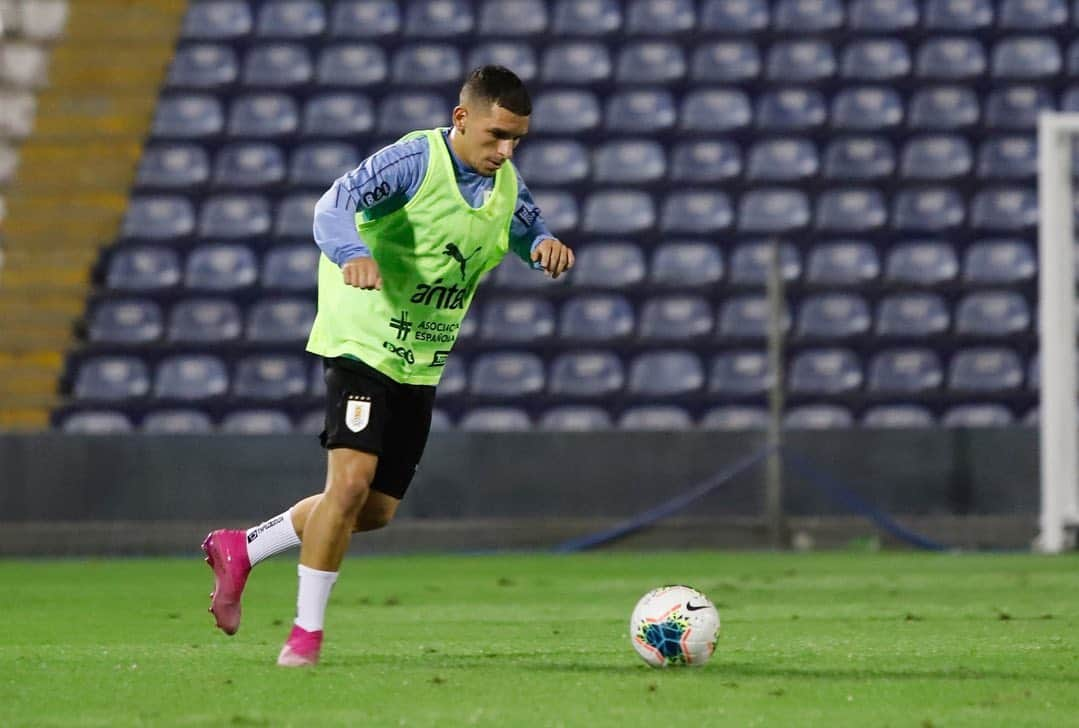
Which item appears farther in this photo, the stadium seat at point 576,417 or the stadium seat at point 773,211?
the stadium seat at point 773,211

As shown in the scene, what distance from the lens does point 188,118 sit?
18.4m

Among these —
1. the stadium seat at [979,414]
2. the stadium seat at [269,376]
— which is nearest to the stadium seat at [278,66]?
the stadium seat at [269,376]

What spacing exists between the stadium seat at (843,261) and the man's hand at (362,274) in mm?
11229

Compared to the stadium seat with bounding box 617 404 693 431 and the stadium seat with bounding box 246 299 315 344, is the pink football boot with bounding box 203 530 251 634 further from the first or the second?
the stadium seat with bounding box 246 299 315 344

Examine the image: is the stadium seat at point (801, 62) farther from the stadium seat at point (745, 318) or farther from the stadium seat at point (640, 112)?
the stadium seat at point (745, 318)

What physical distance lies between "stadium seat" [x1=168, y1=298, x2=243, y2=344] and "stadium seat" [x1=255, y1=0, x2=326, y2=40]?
10.8 ft

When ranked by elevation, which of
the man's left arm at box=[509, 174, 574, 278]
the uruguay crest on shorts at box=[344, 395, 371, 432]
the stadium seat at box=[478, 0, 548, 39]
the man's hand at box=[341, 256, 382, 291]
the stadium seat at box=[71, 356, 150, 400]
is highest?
the stadium seat at box=[478, 0, 548, 39]

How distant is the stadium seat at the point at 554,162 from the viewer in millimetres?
17422

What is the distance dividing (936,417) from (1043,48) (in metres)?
4.46

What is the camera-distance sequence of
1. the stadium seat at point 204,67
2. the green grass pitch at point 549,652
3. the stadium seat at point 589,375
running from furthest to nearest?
the stadium seat at point 204,67 < the stadium seat at point 589,375 < the green grass pitch at point 549,652

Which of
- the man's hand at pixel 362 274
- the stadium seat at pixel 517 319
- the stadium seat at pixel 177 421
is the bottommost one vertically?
the stadium seat at pixel 177 421

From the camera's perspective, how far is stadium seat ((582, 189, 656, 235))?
17.0 meters

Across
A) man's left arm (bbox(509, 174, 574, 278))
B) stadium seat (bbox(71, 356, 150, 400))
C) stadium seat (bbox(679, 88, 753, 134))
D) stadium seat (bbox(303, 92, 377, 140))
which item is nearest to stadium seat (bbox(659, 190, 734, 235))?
stadium seat (bbox(679, 88, 753, 134))

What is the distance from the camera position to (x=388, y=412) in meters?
6.19
